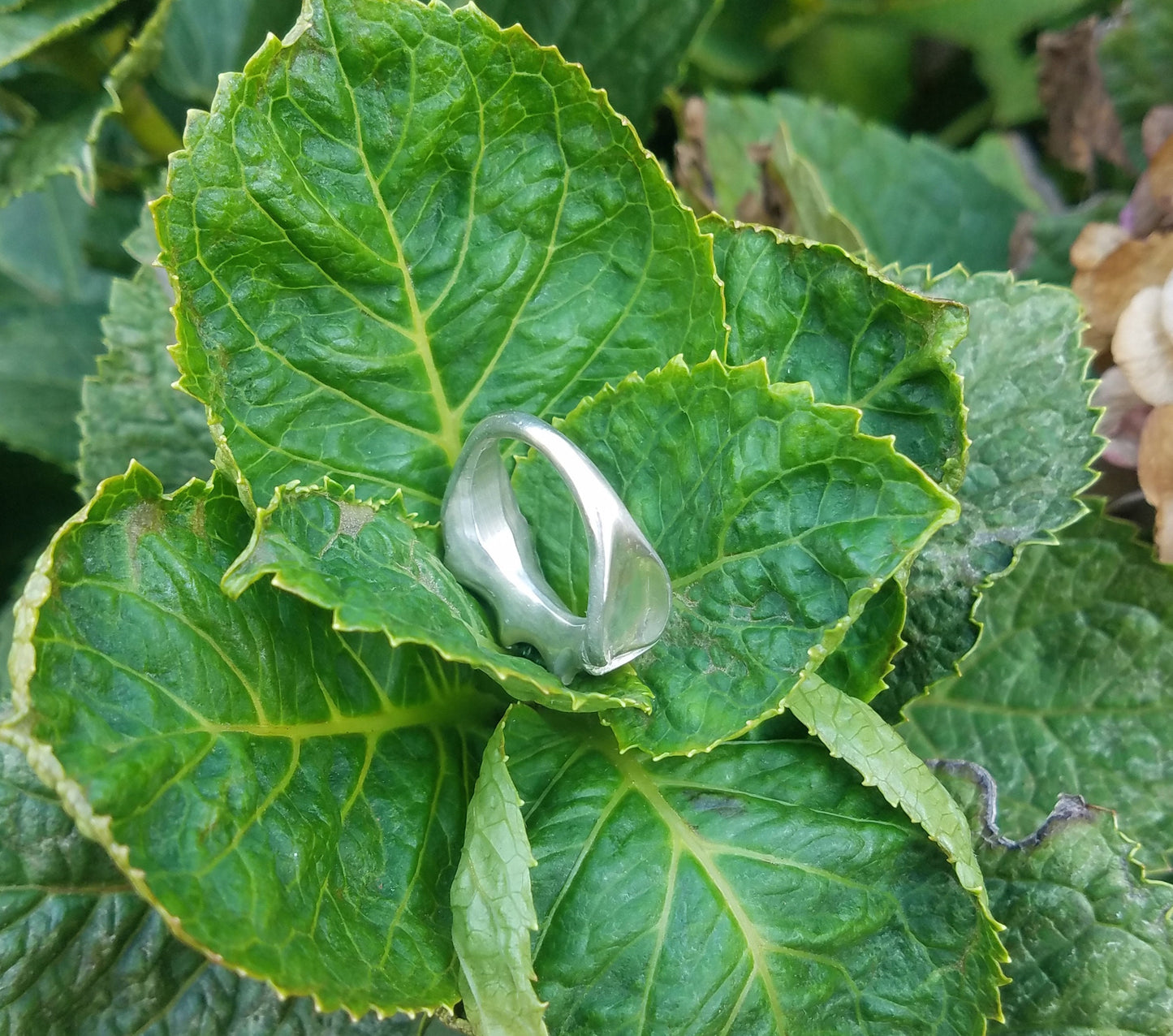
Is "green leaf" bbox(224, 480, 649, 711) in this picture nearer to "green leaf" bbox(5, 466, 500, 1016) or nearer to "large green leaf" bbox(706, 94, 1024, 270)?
"green leaf" bbox(5, 466, 500, 1016)

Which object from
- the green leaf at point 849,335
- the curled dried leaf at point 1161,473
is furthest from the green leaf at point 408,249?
the curled dried leaf at point 1161,473

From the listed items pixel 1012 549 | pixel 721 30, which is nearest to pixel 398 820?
pixel 1012 549

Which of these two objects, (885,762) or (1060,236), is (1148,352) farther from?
(885,762)

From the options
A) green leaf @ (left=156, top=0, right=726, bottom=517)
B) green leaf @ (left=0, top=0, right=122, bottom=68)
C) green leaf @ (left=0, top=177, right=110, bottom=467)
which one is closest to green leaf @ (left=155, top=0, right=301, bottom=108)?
green leaf @ (left=0, top=177, right=110, bottom=467)

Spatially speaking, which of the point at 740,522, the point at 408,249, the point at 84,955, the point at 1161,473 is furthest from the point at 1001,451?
the point at 84,955

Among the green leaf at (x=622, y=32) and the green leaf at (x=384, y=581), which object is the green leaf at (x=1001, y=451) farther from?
the green leaf at (x=622, y=32)

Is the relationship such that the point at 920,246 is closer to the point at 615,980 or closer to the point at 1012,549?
the point at 1012,549
